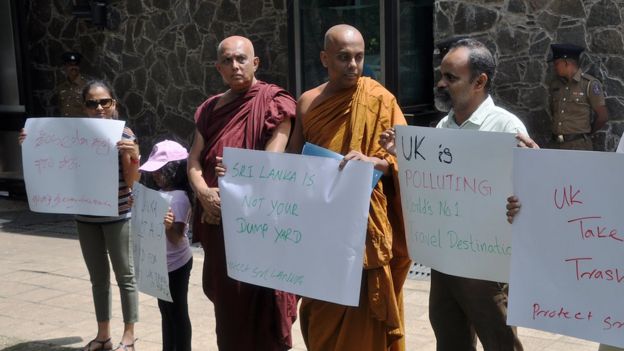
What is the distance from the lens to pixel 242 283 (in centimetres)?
404

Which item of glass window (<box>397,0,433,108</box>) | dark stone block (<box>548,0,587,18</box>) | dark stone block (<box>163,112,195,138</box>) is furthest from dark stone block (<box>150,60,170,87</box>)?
dark stone block (<box>548,0,587,18</box>)

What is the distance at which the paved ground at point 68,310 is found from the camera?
5.15 m

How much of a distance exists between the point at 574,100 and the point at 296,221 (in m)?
4.66

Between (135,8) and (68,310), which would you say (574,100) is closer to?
(68,310)

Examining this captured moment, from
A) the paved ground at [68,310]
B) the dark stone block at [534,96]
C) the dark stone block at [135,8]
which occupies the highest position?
the dark stone block at [135,8]

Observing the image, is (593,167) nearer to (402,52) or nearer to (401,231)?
(401,231)

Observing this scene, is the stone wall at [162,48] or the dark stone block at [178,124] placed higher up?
the stone wall at [162,48]

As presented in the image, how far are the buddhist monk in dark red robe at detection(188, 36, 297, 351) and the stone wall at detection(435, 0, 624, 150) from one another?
427 centimetres

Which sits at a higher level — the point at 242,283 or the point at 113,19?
the point at 113,19

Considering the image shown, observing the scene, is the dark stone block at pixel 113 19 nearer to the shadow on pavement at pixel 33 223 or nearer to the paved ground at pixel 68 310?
the shadow on pavement at pixel 33 223

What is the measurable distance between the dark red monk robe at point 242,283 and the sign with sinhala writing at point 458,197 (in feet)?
2.67

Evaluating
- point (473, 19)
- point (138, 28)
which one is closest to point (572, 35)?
point (473, 19)

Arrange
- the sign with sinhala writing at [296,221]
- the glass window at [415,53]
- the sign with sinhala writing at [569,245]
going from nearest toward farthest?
the sign with sinhala writing at [569,245] < the sign with sinhala writing at [296,221] < the glass window at [415,53]

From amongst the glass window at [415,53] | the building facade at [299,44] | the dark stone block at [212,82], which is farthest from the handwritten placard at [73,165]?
the dark stone block at [212,82]
